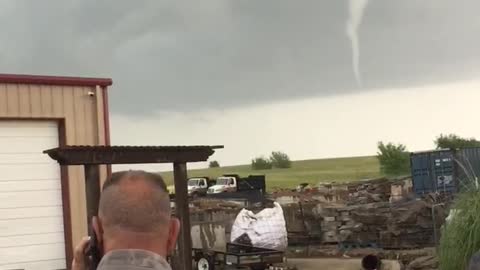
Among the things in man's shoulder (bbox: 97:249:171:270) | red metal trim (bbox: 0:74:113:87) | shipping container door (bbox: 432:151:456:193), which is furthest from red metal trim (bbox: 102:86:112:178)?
shipping container door (bbox: 432:151:456:193)

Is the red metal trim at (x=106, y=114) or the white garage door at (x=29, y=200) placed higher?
the red metal trim at (x=106, y=114)

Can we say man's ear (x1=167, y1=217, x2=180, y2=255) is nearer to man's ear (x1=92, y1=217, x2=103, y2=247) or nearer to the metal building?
man's ear (x1=92, y1=217, x2=103, y2=247)

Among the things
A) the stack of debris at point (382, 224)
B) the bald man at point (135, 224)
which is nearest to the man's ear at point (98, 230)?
the bald man at point (135, 224)

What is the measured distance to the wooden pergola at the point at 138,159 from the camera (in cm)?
803

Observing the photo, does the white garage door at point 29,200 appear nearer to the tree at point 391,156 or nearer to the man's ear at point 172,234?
the man's ear at point 172,234

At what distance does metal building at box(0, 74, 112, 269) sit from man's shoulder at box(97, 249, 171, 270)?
1164 centimetres

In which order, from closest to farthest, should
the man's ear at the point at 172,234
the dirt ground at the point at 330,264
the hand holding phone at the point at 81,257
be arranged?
the man's ear at the point at 172,234, the hand holding phone at the point at 81,257, the dirt ground at the point at 330,264

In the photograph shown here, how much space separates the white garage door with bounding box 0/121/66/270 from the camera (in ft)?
43.6

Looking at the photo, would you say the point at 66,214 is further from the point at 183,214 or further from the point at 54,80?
the point at 183,214

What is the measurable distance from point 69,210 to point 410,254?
7.79 metres

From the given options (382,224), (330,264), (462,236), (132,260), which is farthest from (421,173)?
(132,260)

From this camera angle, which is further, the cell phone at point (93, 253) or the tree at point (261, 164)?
the tree at point (261, 164)

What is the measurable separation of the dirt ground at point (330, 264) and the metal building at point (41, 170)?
5.90m

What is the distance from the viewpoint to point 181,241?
364 inches
